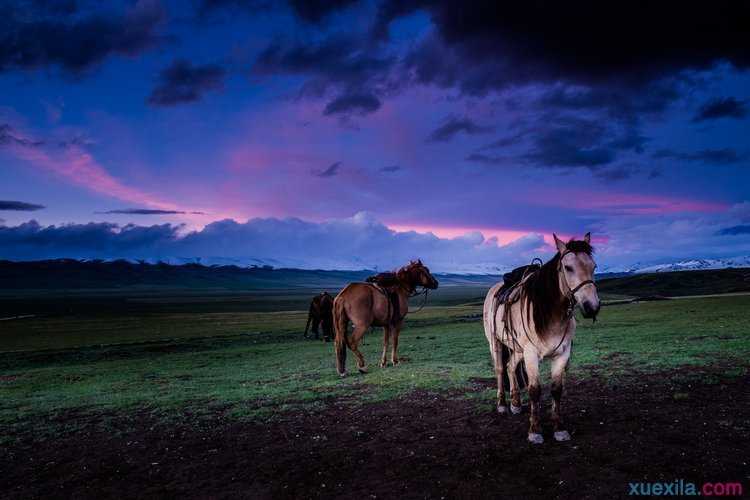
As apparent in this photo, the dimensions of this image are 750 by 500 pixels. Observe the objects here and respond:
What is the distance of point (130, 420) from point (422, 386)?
6420 millimetres

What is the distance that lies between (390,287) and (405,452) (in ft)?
29.2

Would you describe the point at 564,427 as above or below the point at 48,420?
above

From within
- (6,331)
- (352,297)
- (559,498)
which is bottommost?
(6,331)

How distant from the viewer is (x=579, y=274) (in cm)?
635

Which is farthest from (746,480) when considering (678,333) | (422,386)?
(678,333)

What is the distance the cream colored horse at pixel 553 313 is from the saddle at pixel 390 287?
7.22m

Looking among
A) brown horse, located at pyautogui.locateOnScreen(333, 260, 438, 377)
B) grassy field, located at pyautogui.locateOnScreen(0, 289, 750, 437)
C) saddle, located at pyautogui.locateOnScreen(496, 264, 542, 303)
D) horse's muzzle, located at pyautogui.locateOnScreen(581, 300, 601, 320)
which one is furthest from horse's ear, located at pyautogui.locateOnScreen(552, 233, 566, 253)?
brown horse, located at pyautogui.locateOnScreen(333, 260, 438, 377)

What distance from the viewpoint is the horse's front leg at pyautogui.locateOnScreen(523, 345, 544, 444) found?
6.77 m

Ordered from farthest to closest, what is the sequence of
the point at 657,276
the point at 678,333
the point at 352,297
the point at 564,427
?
the point at 657,276, the point at 678,333, the point at 352,297, the point at 564,427

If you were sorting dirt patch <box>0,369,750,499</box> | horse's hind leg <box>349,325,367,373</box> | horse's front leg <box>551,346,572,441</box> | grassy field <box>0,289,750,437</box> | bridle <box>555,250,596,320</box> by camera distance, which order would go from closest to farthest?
dirt patch <box>0,369,750,499</box>, bridle <box>555,250,596,320</box>, horse's front leg <box>551,346,572,441</box>, grassy field <box>0,289,750,437</box>, horse's hind leg <box>349,325,367,373</box>

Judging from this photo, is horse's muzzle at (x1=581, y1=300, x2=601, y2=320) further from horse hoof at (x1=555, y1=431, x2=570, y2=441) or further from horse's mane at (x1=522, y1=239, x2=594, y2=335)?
horse hoof at (x1=555, y1=431, x2=570, y2=441)

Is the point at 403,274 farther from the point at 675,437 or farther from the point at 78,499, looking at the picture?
the point at 78,499

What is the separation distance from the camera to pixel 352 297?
13.8 m

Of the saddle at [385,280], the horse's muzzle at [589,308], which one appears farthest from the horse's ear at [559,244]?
the saddle at [385,280]
